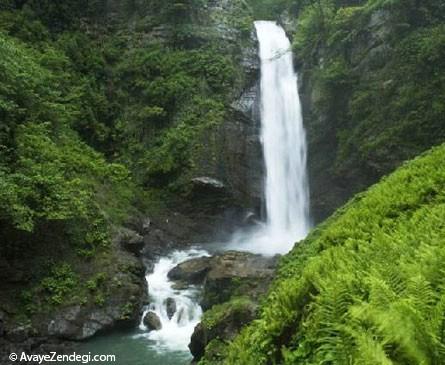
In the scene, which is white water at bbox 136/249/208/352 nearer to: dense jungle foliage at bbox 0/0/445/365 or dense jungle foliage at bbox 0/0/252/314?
dense jungle foliage at bbox 0/0/445/365

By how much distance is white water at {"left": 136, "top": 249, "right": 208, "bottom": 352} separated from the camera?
1097cm

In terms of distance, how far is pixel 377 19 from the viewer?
20031 mm

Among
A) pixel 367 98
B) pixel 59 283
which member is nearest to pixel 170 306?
pixel 59 283

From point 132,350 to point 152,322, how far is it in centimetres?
144

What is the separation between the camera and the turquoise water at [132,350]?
32.5ft

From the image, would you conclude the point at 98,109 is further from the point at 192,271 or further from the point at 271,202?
the point at 192,271

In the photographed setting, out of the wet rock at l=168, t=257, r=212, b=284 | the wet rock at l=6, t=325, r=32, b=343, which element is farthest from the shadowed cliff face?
the wet rock at l=6, t=325, r=32, b=343

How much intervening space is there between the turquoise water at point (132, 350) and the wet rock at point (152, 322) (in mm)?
521

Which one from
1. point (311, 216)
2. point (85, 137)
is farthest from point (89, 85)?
point (311, 216)

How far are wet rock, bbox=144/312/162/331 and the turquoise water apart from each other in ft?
1.71

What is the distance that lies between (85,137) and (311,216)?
1067cm

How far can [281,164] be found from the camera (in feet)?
71.1

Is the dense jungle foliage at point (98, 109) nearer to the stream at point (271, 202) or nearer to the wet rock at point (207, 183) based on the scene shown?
the wet rock at point (207, 183)

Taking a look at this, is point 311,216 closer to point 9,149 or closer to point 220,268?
point 220,268
